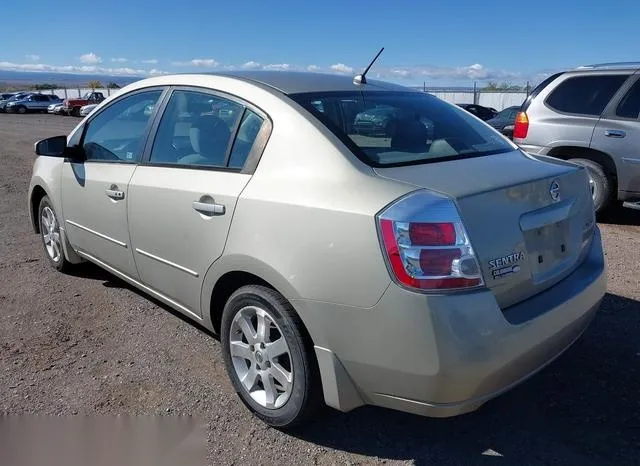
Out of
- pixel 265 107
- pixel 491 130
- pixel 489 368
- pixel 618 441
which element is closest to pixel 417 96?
pixel 491 130

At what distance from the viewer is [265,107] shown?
2857 mm

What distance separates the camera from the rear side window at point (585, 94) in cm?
669

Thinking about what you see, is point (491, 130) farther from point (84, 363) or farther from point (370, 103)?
point (84, 363)

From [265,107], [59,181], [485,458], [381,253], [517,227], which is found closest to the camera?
[381,253]

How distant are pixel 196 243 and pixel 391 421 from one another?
136 centimetres

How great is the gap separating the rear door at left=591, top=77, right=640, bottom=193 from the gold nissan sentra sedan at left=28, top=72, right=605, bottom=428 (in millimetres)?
3901

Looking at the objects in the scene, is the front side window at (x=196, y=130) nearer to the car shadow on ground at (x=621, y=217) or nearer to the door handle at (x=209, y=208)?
the door handle at (x=209, y=208)

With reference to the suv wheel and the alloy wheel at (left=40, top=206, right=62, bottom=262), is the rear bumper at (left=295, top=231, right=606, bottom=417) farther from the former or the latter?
the suv wheel

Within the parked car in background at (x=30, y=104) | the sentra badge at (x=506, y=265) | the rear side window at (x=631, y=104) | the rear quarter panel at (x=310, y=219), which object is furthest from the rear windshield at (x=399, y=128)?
the parked car in background at (x=30, y=104)

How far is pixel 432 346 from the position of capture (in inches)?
84.2

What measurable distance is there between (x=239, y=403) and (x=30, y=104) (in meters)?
47.2

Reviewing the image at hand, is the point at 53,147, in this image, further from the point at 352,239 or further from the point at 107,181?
the point at 352,239

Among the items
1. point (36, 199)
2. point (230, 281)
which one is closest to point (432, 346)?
point (230, 281)

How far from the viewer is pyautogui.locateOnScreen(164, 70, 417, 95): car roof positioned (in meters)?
3.06
